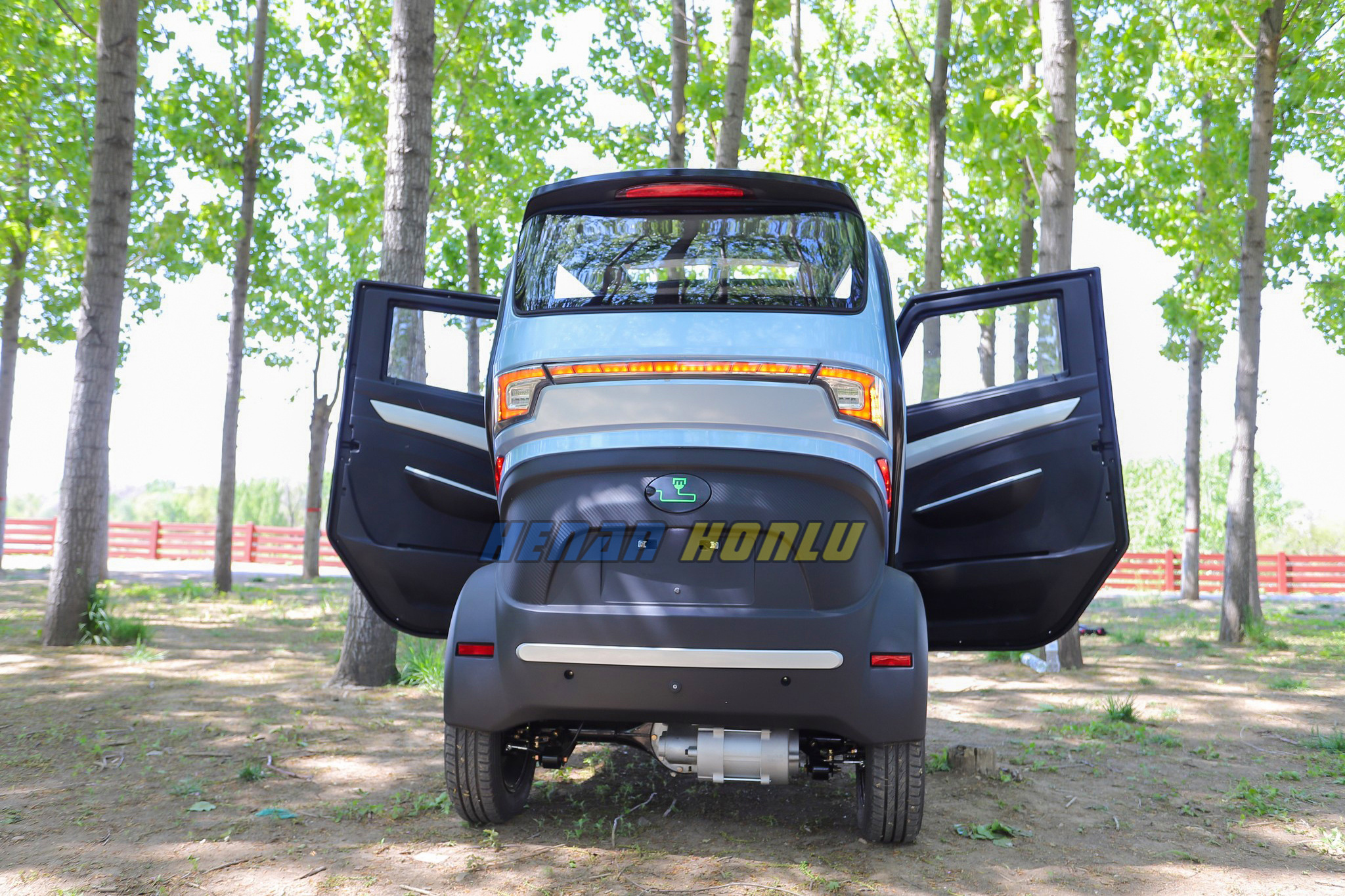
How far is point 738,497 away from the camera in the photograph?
11.4 ft

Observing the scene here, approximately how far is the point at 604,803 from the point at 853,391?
95.7 inches

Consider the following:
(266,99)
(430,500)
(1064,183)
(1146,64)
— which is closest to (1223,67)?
(1146,64)

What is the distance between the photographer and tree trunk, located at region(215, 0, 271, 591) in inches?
591

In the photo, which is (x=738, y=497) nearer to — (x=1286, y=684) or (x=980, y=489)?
(x=980, y=489)

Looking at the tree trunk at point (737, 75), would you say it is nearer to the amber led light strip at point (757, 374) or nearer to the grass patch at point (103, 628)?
the amber led light strip at point (757, 374)

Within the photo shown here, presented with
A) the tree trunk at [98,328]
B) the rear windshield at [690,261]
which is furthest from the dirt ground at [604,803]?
the rear windshield at [690,261]

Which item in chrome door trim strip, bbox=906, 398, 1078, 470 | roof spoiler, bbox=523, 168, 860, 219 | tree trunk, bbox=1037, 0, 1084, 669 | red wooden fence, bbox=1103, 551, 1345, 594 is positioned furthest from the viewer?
red wooden fence, bbox=1103, 551, 1345, 594

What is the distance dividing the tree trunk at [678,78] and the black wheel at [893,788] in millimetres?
9631

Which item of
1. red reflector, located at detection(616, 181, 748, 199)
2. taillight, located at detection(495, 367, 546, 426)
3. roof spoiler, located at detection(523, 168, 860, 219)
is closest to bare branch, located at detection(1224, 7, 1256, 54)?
roof spoiler, located at detection(523, 168, 860, 219)

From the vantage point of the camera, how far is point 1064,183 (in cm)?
887

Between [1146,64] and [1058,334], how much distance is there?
21.6ft

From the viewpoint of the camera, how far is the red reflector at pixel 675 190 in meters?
3.93

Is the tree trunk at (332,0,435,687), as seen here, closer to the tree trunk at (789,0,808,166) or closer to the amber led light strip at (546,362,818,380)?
the amber led light strip at (546,362,818,380)

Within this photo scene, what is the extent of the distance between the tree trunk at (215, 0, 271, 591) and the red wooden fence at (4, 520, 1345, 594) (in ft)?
39.6
